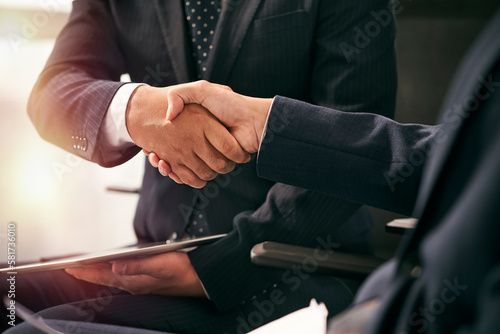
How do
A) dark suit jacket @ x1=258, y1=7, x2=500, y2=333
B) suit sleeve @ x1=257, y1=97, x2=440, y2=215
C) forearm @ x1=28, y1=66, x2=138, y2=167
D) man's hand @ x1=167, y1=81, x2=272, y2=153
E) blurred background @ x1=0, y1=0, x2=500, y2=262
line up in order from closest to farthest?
dark suit jacket @ x1=258, y1=7, x2=500, y2=333 → suit sleeve @ x1=257, y1=97, x2=440, y2=215 → man's hand @ x1=167, y1=81, x2=272, y2=153 → forearm @ x1=28, y1=66, x2=138, y2=167 → blurred background @ x1=0, y1=0, x2=500, y2=262

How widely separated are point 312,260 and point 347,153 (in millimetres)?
158

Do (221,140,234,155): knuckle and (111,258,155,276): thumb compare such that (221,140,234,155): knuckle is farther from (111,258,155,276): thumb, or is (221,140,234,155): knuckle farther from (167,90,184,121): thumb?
(111,258,155,276): thumb

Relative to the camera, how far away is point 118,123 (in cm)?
68

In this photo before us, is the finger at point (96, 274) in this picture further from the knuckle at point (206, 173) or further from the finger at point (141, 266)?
the knuckle at point (206, 173)

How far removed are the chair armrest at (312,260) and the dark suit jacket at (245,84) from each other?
0.11m

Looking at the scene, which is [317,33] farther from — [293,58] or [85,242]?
[85,242]

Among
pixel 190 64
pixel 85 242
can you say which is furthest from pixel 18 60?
pixel 190 64

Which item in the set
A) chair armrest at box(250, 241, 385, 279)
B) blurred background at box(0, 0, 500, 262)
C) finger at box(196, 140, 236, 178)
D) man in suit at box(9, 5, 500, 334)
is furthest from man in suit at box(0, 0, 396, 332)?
man in suit at box(9, 5, 500, 334)

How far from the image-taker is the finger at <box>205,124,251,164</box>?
1.99 ft

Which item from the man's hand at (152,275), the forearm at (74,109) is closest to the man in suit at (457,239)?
the man's hand at (152,275)

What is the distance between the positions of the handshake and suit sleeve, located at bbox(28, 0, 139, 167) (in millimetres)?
80

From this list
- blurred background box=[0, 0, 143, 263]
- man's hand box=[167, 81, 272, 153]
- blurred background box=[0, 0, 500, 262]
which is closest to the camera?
man's hand box=[167, 81, 272, 153]

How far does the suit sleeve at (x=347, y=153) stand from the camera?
49cm

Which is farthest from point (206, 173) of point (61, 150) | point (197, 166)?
point (61, 150)
